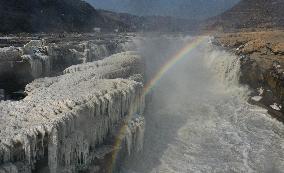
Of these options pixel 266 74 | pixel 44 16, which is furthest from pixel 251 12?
pixel 266 74

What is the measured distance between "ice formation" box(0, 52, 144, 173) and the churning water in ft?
4.64

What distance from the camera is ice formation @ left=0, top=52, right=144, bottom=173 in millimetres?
8930

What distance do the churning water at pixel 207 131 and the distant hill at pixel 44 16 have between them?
4723cm

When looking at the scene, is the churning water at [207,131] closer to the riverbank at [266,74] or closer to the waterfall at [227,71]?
the waterfall at [227,71]

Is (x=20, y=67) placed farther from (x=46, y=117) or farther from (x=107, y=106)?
(x=46, y=117)

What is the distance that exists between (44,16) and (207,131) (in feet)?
258

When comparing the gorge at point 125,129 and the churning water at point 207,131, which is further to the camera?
the churning water at point 207,131

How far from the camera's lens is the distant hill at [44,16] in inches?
2832

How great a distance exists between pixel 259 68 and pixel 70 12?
86.7 metres

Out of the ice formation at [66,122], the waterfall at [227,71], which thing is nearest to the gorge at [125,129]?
the ice formation at [66,122]

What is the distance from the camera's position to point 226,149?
14766 millimetres

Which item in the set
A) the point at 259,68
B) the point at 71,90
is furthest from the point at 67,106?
the point at 259,68

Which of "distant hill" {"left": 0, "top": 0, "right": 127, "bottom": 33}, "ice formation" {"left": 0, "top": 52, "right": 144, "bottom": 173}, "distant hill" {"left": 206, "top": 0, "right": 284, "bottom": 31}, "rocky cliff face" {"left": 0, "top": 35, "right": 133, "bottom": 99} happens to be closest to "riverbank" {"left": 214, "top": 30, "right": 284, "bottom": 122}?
"ice formation" {"left": 0, "top": 52, "right": 144, "bottom": 173}

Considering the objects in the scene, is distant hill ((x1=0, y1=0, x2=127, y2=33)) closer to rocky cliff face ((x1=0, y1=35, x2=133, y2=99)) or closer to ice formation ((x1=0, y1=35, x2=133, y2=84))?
ice formation ((x1=0, y1=35, x2=133, y2=84))
